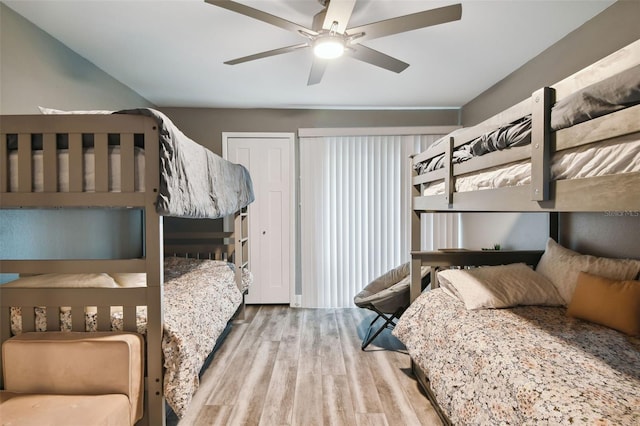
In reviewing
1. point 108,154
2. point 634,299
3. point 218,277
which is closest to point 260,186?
point 218,277

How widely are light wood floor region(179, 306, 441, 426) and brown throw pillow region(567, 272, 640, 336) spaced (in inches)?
40.5

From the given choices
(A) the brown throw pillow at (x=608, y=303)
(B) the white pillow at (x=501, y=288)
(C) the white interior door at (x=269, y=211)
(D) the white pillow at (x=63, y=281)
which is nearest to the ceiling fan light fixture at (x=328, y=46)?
(B) the white pillow at (x=501, y=288)

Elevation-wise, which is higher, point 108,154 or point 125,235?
point 108,154

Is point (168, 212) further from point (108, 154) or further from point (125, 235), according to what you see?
point (125, 235)

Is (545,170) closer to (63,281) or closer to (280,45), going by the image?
(280,45)

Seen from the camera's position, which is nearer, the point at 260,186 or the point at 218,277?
the point at 218,277

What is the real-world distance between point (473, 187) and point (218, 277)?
214cm

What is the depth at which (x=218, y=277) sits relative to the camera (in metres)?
2.81

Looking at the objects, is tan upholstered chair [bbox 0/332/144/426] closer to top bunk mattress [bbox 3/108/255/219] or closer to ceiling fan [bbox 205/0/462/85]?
top bunk mattress [bbox 3/108/255/219]

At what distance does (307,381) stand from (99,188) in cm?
179

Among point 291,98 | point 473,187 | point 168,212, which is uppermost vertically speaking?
point 291,98

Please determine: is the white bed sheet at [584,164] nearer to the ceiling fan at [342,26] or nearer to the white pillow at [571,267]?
the ceiling fan at [342,26]

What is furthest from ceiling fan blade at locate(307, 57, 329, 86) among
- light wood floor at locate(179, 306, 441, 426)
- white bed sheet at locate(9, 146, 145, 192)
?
light wood floor at locate(179, 306, 441, 426)

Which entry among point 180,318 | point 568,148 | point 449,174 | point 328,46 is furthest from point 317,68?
point 180,318
